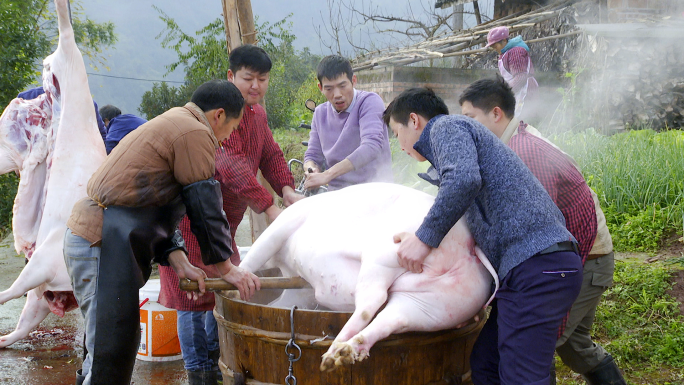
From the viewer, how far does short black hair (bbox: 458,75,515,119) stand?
9.29 ft

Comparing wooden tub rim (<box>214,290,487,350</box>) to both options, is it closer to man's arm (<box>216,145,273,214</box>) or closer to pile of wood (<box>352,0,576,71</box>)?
man's arm (<box>216,145,273,214</box>)

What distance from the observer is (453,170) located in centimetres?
220

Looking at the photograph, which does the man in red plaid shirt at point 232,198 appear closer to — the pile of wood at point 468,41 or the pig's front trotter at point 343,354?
the pig's front trotter at point 343,354

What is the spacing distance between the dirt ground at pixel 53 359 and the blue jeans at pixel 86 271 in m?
1.32

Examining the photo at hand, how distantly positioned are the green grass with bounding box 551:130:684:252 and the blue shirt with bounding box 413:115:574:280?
3109mm

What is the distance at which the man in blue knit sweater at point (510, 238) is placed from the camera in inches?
87.8

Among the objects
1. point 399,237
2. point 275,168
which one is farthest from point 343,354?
point 275,168

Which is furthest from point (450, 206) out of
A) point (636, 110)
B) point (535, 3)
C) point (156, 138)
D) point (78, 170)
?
point (535, 3)

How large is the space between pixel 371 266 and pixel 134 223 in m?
1.14

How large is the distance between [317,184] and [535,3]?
372 inches

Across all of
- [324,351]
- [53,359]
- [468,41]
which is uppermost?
[468,41]

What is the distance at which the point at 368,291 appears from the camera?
2.37m

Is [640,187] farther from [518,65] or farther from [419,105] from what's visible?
[419,105]

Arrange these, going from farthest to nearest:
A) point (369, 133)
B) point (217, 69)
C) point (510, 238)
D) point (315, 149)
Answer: point (217, 69) → point (315, 149) → point (369, 133) → point (510, 238)
